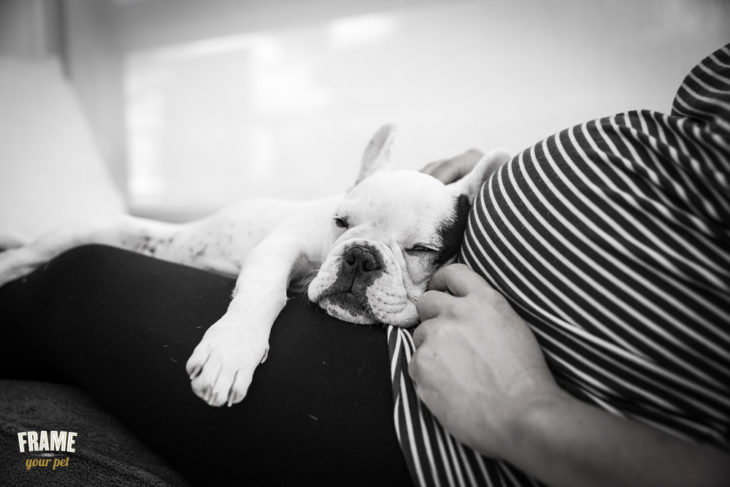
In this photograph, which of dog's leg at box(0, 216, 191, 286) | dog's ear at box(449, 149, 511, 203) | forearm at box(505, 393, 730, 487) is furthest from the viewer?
dog's leg at box(0, 216, 191, 286)

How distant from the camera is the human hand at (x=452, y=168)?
106 cm

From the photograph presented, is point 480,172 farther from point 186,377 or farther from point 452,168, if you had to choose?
point 186,377

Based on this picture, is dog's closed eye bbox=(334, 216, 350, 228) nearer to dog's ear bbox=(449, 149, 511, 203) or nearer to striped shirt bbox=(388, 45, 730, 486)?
dog's ear bbox=(449, 149, 511, 203)

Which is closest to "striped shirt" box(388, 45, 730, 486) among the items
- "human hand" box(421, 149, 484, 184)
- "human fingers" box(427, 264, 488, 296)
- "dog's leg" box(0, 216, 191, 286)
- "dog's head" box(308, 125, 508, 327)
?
"human fingers" box(427, 264, 488, 296)

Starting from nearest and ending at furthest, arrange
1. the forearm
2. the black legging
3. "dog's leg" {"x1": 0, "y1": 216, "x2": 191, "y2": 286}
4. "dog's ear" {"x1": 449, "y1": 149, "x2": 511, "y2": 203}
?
the forearm < the black legging < "dog's ear" {"x1": 449, "y1": 149, "x2": 511, "y2": 203} < "dog's leg" {"x1": 0, "y1": 216, "x2": 191, "y2": 286}

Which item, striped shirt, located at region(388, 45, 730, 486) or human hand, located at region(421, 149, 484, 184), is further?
human hand, located at region(421, 149, 484, 184)

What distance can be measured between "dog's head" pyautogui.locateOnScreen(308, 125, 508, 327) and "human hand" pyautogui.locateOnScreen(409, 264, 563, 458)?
192 millimetres

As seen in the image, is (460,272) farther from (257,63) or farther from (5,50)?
(5,50)

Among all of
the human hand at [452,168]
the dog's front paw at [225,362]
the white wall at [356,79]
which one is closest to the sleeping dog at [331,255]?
the dog's front paw at [225,362]

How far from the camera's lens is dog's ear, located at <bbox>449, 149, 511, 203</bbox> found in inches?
35.6

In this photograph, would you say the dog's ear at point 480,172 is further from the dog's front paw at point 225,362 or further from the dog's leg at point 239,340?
the dog's front paw at point 225,362

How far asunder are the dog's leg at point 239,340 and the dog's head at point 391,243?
9cm

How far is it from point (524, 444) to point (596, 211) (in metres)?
0.28

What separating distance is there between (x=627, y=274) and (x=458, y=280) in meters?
0.21
